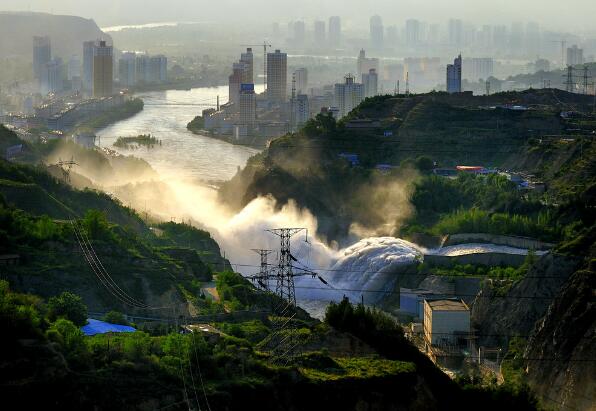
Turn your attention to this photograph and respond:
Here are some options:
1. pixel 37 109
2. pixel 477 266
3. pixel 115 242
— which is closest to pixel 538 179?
pixel 477 266

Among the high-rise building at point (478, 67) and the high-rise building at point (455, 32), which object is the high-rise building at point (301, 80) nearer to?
the high-rise building at point (478, 67)

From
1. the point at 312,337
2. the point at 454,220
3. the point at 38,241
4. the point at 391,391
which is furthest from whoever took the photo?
the point at 454,220

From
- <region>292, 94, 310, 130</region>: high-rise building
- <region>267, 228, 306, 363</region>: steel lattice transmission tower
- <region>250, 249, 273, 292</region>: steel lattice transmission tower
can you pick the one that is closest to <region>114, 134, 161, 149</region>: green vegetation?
<region>292, 94, 310, 130</region>: high-rise building

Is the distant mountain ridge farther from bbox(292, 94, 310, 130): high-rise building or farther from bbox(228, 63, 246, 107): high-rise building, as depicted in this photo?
bbox(292, 94, 310, 130): high-rise building

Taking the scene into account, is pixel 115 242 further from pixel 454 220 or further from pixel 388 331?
pixel 454 220

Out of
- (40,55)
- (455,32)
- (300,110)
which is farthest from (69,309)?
(455,32)

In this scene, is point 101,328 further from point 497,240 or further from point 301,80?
point 301,80
